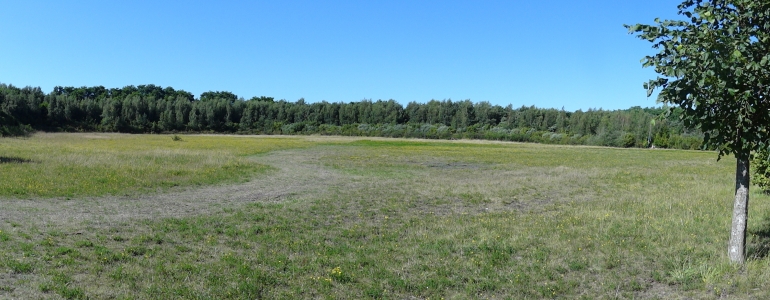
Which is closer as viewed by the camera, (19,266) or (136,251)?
(19,266)

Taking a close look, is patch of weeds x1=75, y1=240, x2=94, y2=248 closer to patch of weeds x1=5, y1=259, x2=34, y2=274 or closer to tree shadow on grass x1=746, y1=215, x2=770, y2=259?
patch of weeds x1=5, y1=259, x2=34, y2=274

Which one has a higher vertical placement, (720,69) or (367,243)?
(720,69)

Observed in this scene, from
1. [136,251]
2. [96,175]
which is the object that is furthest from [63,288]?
[96,175]

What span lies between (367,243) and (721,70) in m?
7.80

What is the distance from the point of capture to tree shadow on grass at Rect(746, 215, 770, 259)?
9.30m

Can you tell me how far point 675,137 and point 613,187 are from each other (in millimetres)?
96990

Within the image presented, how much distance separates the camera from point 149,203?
57.3 ft

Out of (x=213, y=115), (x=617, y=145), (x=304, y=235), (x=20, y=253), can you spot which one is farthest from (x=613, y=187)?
(x=213, y=115)

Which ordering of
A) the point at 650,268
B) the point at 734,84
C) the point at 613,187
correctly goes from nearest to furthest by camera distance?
the point at 734,84, the point at 650,268, the point at 613,187

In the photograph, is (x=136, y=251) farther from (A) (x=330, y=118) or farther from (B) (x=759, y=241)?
(A) (x=330, y=118)

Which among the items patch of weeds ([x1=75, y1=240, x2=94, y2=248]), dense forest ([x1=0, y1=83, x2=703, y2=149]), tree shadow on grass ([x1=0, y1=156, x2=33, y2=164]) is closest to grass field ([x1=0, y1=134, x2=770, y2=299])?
patch of weeds ([x1=75, y1=240, x2=94, y2=248])

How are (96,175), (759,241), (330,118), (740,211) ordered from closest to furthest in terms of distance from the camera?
(740,211), (759,241), (96,175), (330,118)

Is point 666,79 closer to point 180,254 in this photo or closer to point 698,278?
point 698,278

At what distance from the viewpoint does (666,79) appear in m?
7.55
